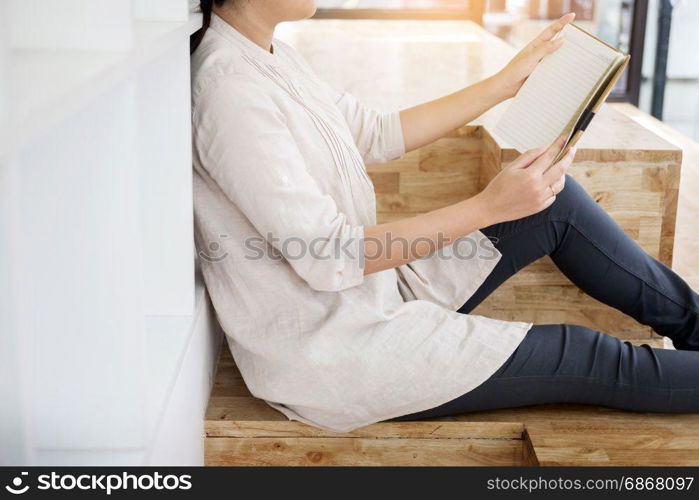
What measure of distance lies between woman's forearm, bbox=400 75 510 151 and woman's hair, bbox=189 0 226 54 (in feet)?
1.65

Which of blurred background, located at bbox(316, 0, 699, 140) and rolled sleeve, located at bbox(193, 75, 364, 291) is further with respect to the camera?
blurred background, located at bbox(316, 0, 699, 140)

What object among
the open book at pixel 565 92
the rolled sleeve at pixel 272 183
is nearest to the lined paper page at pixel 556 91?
the open book at pixel 565 92

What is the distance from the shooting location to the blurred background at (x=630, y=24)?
5.18 m

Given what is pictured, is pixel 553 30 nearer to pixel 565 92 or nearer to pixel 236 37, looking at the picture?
pixel 565 92

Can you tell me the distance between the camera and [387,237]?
1.30m

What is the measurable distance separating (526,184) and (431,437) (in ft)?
1.33

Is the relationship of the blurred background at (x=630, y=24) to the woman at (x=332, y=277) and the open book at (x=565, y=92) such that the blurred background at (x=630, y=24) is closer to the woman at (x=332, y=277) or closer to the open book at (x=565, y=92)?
the open book at (x=565, y=92)

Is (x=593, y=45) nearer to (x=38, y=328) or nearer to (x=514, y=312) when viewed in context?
(x=514, y=312)

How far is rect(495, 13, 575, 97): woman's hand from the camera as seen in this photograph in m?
1.59

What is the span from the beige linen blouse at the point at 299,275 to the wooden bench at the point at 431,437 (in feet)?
0.13

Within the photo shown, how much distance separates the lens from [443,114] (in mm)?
1761

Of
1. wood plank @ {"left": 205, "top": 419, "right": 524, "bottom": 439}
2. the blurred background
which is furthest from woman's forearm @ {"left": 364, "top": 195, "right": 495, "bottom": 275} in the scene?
the blurred background

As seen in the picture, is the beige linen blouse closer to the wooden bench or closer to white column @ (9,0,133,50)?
the wooden bench
